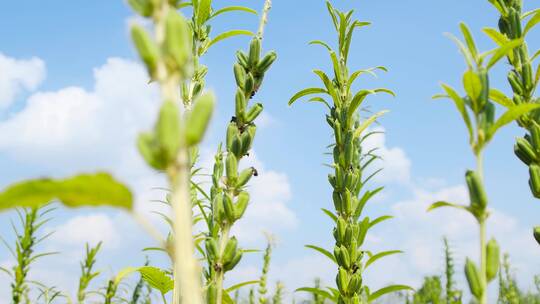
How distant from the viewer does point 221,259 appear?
1.12 metres

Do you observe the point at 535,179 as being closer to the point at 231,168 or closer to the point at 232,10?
the point at 231,168

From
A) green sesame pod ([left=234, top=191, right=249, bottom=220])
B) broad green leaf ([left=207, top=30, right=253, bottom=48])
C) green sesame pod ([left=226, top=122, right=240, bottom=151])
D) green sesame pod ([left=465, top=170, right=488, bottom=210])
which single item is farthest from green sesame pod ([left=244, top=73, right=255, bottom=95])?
green sesame pod ([left=465, top=170, right=488, bottom=210])

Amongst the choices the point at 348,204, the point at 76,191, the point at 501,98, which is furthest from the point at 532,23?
the point at 76,191

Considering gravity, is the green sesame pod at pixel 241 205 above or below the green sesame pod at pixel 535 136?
below

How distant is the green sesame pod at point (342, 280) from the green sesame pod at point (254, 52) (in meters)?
0.96

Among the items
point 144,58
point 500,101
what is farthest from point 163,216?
point 144,58

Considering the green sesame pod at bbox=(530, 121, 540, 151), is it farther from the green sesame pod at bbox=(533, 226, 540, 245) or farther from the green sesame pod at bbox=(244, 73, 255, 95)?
the green sesame pod at bbox=(244, 73, 255, 95)

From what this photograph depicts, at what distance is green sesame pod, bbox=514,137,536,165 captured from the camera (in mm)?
1607

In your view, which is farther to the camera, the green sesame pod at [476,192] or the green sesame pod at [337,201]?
the green sesame pod at [337,201]

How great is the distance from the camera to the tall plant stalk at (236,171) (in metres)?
1.13

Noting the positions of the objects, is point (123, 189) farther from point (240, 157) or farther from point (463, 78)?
point (240, 157)

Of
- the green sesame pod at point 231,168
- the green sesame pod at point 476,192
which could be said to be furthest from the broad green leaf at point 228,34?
the green sesame pod at point 476,192

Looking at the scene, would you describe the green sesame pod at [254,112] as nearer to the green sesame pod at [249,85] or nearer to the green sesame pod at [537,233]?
the green sesame pod at [249,85]

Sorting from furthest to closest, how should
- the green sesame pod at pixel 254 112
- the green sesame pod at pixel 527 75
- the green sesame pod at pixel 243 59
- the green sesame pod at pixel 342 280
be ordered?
the green sesame pod at pixel 342 280, the green sesame pod at pixel 527 75, the green sesame pod at pixel 243 59, the green sesame pod at pixel 254 112
